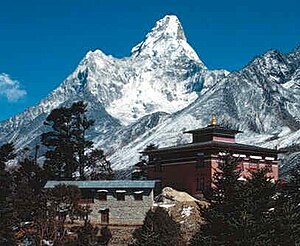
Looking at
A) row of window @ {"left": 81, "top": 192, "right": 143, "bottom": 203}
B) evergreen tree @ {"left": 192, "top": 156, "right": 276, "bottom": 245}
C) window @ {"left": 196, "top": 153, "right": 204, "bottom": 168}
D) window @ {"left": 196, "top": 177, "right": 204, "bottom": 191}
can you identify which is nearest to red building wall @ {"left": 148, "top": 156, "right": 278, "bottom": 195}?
window @ {"left": 196, "top": 177, "right": 204, "bottom": 191}

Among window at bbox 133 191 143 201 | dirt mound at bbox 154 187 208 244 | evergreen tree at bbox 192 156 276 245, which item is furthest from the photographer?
window at bbox 133 191 143 201

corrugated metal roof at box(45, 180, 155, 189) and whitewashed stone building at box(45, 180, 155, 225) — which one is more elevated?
corrugated metal roof at box(45, 180, 155, 189)

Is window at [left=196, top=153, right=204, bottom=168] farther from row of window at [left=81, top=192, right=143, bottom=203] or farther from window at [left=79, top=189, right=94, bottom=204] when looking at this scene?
window at [left=79, top=189, right=94, bottom=204]

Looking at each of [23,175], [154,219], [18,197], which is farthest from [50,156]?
[154,219]

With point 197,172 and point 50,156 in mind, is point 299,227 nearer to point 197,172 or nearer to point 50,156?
point 197,172

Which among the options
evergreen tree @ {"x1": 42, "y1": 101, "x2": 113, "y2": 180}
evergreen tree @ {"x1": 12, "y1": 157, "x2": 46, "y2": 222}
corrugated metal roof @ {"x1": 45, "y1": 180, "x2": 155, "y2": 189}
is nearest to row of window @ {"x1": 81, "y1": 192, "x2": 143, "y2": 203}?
corrugated metal roof @ {"x1": 45, "y1": 180, "x2": 155, "y2": 189}

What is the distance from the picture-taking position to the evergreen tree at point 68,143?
73.2m

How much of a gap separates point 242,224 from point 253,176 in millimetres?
3416

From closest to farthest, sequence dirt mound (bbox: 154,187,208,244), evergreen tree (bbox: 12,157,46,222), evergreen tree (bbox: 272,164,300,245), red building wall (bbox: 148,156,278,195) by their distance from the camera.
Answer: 1. evergreen tree (bbox: 272,164,300,245)
2. dirt mound (bbox: 154,187,208,244)
3. evergreen tree (bbox: 12,157,46,222)
4. red building wall (bbox: 148,156,278,195)

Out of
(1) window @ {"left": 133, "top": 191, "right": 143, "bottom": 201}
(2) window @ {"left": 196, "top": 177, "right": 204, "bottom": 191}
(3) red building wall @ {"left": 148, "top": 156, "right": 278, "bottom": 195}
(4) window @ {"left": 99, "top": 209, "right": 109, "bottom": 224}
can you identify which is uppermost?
(3) red building wall @ {"left": 148, "top": 156, "right": 278, "bottom": 195}

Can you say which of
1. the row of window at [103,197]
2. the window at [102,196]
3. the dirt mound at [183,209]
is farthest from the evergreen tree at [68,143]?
the dirt mound at [183,209]

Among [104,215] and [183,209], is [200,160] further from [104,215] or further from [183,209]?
[104,215]

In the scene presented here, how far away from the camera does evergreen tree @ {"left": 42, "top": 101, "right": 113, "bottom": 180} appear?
73.2 metres

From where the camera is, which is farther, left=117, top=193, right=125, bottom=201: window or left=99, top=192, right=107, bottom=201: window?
left=99, top=192, right=107, bottom=201: window
